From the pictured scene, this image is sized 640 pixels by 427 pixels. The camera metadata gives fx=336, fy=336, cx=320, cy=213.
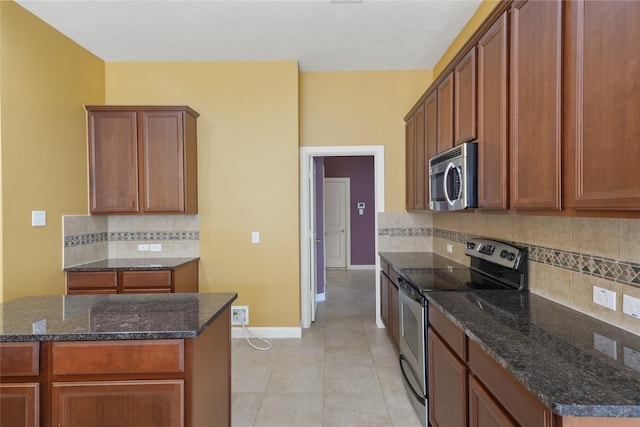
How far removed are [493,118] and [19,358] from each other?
252 centimetres

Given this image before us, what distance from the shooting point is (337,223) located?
8.22 meters

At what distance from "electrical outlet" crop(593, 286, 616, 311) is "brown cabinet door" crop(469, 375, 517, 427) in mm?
660

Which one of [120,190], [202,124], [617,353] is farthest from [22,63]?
[617,353]

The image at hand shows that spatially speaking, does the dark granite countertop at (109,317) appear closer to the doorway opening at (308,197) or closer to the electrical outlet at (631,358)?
the electrical outlet at (631,358)

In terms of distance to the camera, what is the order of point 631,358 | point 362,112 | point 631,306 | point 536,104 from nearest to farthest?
point 631,358, point 631,306, point 536,104, point 362,112

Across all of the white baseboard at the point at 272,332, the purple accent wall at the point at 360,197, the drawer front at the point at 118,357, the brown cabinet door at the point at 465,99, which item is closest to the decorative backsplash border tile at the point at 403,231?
the white baseboard at the point at 272,332

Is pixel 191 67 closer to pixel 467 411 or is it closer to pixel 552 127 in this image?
pixel 552 127

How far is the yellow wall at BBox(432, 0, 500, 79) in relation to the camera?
8.39ft

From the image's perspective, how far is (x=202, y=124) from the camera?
12.1 feet

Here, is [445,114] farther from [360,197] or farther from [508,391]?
[360,197]

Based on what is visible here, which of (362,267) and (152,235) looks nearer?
(152,235)

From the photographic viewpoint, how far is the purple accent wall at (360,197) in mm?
8156

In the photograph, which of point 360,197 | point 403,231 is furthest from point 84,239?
point 360,197

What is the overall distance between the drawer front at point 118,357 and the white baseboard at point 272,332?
2.34 metres
